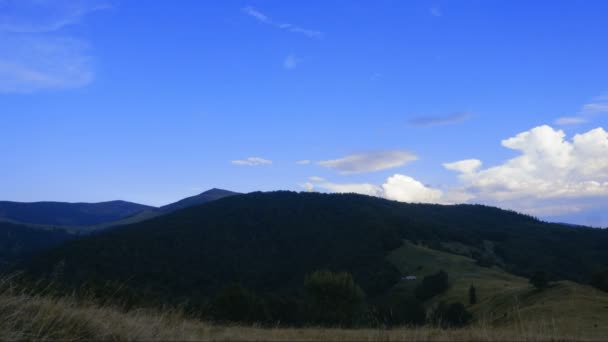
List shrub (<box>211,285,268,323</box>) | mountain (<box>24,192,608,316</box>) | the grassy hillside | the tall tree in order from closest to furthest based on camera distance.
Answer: the grassy hillside < shrub (<box>211,285,268,323</box>) < the tall tree < mountain (<box>24,192,608,316</box>)

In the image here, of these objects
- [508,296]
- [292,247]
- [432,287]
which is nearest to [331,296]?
[508,296]

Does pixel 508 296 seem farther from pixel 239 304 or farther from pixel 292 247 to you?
pixel 292 247

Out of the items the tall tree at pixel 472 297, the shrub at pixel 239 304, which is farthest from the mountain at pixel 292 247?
the shrub at pixel 239 304

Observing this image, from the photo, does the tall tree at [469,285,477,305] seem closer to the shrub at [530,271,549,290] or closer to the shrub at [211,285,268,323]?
the shrub at [530,271,549,290]

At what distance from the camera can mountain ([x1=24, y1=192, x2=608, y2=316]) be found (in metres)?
108

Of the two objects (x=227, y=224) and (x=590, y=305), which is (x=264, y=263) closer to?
(x=227, y=224)

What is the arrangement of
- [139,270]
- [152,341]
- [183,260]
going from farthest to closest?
[183,260] → [139,270] → [152,341]

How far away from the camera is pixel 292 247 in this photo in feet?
470

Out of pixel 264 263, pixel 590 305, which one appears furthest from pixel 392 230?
pixel 590 305

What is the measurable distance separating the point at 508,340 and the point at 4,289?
706 cm

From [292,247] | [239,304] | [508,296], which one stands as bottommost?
[239,304]

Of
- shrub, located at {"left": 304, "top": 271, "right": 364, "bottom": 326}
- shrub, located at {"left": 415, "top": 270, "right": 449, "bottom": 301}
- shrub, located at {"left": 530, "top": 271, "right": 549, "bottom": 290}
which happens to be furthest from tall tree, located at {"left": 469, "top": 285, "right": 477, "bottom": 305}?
shrub, located at {"left": 304, "top": 271, "right": 364, "bottom": 326}

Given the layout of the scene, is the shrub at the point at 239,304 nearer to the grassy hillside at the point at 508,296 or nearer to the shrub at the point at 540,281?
the grassy hillside at the point at 508,296

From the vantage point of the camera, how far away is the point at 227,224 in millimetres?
165875
